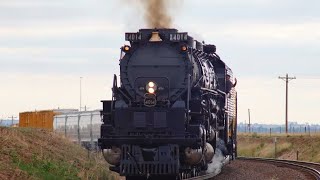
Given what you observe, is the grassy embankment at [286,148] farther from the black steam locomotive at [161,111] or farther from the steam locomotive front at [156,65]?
the steam locomotive front at [156,65]

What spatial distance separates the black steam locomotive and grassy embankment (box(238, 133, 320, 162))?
1066 inches

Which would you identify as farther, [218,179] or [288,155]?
[288,155]

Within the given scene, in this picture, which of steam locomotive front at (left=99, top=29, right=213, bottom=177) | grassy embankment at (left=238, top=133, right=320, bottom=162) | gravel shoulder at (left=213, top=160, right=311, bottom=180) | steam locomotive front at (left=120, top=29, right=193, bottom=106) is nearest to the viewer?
steam locomotive front at (left=99, top=29, right=213, bottom=177)

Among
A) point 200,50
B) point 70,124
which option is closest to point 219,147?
point 200,50

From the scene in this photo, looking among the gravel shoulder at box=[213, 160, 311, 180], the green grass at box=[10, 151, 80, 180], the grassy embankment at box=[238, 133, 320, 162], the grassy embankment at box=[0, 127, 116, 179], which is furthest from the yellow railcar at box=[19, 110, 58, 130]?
the green grass at box=[10, 151, 80, 180]

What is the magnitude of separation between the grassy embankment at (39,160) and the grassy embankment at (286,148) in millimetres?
25252

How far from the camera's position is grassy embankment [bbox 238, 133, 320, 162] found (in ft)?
174

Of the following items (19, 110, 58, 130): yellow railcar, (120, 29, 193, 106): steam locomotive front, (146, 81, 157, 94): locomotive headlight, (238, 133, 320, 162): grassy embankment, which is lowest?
(238, 133, 320, 162): grassy embankment

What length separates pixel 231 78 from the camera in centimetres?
3039

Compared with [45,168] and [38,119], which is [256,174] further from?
[38,119]

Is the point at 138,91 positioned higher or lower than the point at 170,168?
higher

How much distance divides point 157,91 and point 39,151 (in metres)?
4.81

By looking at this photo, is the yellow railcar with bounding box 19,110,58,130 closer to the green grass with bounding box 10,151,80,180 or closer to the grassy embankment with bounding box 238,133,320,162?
the grassy embankment with bounding box 238,133,320,162

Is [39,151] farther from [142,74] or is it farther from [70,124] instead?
[70,124]
